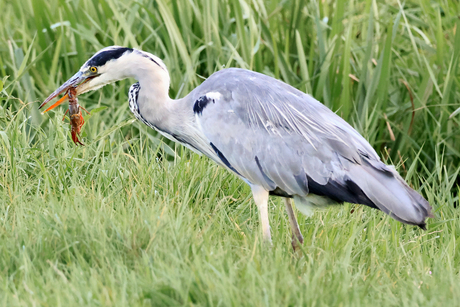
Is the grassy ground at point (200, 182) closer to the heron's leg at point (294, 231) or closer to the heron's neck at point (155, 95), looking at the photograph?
the heron's leg at point (294, 231)

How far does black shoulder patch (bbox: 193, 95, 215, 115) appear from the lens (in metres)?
3.42

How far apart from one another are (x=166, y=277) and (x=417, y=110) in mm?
3405

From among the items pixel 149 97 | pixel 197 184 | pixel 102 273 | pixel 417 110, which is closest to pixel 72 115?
pixel 149 97

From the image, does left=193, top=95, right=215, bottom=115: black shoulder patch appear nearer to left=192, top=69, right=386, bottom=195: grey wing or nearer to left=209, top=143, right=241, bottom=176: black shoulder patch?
left=192, top=69, right=386, bottom=195: grey wing

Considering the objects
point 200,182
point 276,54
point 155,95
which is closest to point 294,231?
point 200,182

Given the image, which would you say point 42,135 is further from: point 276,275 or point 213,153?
point 276,275

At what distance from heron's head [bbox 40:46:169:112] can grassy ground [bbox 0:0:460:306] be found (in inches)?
14.9

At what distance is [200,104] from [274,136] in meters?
0.48

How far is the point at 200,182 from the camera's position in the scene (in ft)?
12.5

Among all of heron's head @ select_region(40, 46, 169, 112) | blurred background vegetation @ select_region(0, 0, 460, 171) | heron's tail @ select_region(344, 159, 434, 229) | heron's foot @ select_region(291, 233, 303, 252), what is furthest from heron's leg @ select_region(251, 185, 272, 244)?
blurred background vegetation @ select_region(0, 0, 460, 171)

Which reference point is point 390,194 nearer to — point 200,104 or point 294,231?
point 294,231

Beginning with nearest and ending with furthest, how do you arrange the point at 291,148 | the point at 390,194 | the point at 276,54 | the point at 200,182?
the point at 390,194
the point at 291,148
the point at 200,182
the point at 276,54

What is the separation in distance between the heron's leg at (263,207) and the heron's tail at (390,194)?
1.56ft

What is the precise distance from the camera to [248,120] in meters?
3.36
